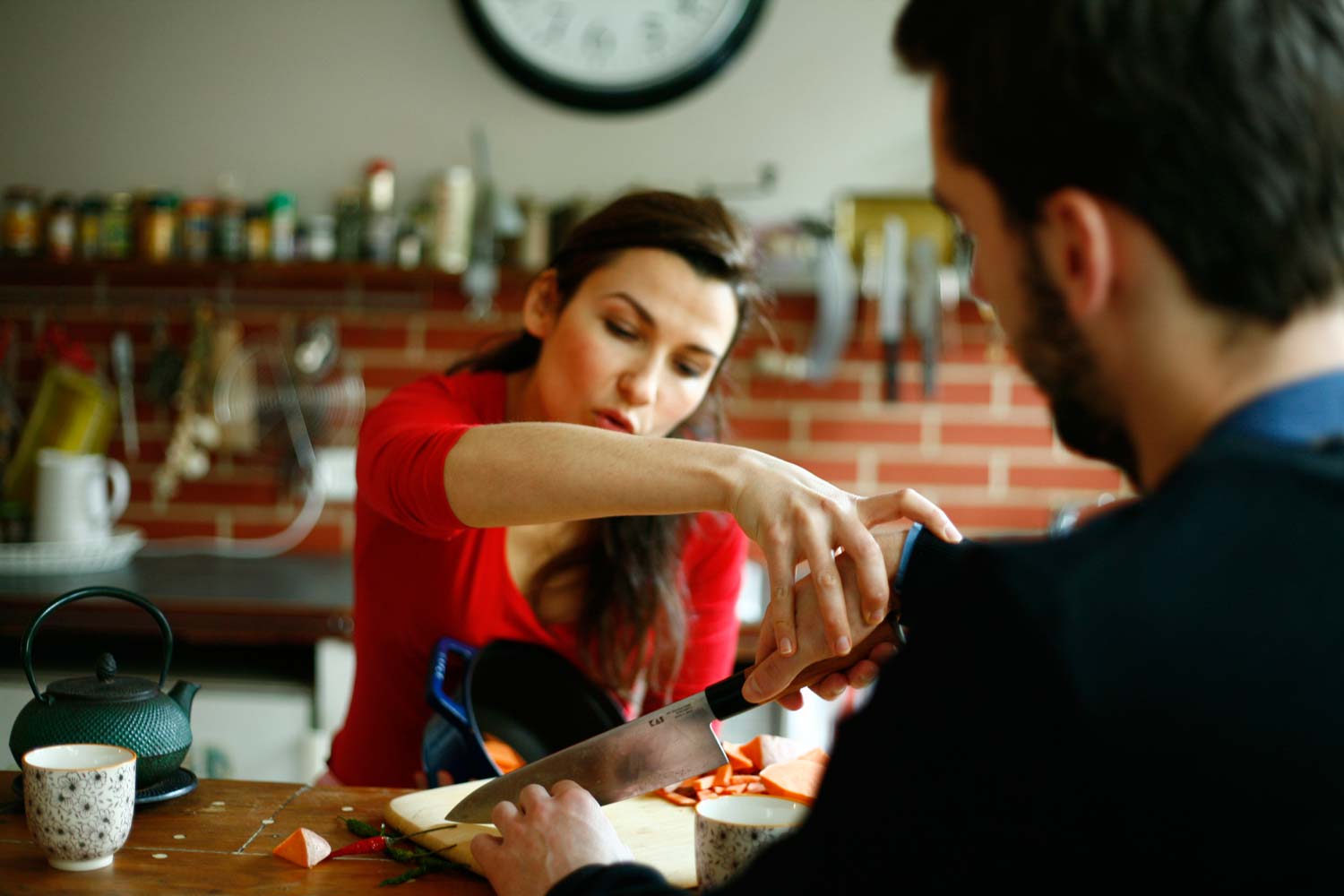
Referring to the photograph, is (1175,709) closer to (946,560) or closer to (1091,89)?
(1091,89)

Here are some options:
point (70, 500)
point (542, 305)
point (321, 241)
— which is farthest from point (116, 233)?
point (542, 305)

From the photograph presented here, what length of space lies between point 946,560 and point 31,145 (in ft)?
8.92

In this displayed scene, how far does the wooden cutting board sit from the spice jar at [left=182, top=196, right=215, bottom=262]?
77.6 inches

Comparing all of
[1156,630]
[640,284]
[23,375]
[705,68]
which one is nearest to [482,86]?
[705,68]

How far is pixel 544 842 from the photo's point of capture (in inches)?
35.0

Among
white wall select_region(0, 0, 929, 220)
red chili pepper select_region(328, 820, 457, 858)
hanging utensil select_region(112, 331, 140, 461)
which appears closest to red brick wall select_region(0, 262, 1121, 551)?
hanging utensil select_region(112, 331, 140, 461)

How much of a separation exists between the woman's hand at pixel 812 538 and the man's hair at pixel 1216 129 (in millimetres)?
422

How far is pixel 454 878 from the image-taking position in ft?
3.17

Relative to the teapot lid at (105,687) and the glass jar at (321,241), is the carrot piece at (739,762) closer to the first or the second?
the teapot lid at (105,687)

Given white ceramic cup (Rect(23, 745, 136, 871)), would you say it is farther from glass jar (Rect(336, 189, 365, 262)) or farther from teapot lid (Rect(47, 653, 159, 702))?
glass jar (Rect(336, 189, 365, 262))

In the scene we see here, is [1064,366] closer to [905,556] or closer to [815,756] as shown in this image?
[905,556]

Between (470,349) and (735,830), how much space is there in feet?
6.93

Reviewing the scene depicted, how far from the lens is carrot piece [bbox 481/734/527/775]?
121 cm

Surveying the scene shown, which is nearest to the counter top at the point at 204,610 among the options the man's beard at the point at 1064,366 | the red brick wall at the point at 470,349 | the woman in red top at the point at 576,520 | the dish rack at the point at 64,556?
the dish rack at the point at 64,556
